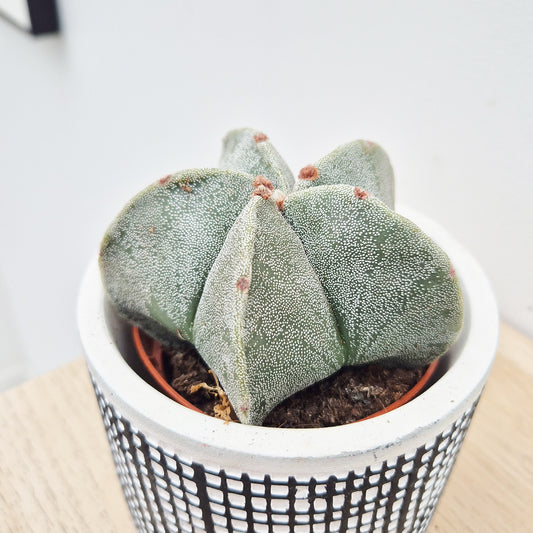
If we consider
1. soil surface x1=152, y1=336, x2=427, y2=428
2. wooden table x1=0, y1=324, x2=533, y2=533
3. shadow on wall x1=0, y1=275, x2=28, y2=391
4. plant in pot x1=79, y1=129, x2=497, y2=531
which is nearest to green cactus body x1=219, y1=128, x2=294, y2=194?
plant in pot x1=79, y1=129, x2=497, y2=531

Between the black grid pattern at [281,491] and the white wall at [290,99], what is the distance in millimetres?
354

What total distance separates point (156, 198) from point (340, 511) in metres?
0.27

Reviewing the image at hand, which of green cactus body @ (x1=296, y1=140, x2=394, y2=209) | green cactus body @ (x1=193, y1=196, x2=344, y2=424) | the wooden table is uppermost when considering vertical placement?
green cactus body @ (x1=296, y1=140, x2=394, y2=209)

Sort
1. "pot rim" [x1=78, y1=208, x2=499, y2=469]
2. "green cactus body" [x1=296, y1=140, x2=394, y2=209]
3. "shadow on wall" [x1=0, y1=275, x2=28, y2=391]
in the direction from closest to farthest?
1. "pot rim" [x1=78, y1=208, x2=499, y2=469]
2. "green cactus body" [x1=296, y1=140, x2=394, y2=209]
3. "shadow on wall" [x1=0, y1=275, x2=28, y2=391]

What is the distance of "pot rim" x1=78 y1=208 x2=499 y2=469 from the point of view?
0.35m

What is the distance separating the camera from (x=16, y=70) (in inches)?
52.0

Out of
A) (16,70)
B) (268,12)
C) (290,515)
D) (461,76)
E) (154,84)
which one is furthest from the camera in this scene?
(16,70)

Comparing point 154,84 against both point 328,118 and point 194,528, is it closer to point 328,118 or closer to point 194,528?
point 328,118

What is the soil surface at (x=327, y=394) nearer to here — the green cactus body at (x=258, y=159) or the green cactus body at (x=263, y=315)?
the green cactus body at (x=263, y=315)

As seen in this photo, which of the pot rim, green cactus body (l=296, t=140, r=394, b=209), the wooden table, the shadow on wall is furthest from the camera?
the shadow on wall

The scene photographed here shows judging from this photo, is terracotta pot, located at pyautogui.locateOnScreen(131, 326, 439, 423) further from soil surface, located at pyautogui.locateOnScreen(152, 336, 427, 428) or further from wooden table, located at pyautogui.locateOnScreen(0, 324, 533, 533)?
wooden table, located at pyautogui.locateOnScreen(0, 324, 533, 533)

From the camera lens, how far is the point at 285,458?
34 centimetres

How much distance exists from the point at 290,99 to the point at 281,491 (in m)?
0.62

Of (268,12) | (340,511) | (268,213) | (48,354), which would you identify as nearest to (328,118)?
(268,12)
